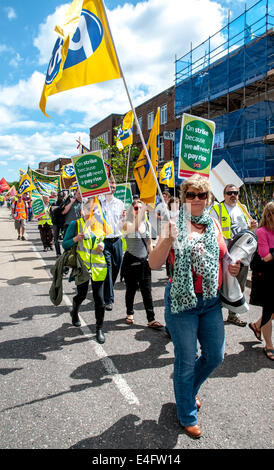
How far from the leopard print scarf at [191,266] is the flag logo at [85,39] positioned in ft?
7.02

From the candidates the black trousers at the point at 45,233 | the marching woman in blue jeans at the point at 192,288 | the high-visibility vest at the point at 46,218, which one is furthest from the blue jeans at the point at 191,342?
the black trousers at the point at 45,233

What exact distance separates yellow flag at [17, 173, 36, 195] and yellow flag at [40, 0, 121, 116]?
12661mm

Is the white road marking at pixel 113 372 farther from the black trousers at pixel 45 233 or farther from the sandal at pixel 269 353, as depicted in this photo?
the black trousers at pixel 45 233

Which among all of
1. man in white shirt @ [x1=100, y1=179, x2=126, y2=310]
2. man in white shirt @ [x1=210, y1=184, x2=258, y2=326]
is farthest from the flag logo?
man in white shirt @ [x1=210, y1=184, x2=258, y2=326]

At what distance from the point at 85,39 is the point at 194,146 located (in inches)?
80.5

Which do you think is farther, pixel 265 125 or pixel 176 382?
pixel 265 125

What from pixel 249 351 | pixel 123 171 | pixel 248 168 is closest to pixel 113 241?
pixel 249 351

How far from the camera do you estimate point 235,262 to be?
95.4 inches

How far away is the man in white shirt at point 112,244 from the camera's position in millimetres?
5266

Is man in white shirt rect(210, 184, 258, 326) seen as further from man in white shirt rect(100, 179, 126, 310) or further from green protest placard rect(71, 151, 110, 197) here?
green protest placard rect(71, 151, 110, 197)

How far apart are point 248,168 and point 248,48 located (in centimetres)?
569

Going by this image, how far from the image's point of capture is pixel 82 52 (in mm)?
3398

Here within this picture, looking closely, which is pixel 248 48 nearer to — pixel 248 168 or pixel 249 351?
pixel 248 168

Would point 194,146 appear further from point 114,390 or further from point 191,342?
point 114,390
